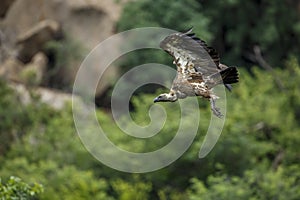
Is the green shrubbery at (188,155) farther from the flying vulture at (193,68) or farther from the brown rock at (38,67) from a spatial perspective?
the flying vulture at (193,68)

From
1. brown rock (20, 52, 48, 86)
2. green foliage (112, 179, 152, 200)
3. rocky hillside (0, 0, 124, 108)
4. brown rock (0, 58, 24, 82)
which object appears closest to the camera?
green foliage (112, 179, 152, 200)

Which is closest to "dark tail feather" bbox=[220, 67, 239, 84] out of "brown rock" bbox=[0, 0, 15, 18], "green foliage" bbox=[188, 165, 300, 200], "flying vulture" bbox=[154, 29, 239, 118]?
"flying vulture" bbox=[154, 29, 239, 118]

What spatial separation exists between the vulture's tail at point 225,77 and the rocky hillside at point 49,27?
588 inches

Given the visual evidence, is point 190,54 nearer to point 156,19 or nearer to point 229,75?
point 229,75

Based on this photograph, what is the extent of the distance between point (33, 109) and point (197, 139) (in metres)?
4.42

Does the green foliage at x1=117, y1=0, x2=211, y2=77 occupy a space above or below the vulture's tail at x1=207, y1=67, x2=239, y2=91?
above

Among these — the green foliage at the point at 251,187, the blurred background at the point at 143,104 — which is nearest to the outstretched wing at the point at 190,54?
the blurred background at the point at 143,104

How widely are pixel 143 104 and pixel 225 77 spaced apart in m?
10.9

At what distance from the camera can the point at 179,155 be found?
15.9 meters

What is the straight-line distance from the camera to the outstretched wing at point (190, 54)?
7.42m

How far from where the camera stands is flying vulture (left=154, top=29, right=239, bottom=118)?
743 cm

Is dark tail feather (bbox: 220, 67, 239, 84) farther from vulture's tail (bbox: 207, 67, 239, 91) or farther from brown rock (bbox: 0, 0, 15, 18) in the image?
brown rock (bbox: 0, 0, 15, 18)

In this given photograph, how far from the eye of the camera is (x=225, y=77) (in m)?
7.42

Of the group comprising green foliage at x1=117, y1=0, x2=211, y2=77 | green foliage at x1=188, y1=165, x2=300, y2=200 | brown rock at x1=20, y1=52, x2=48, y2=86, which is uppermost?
green foliage at x1=117, y1=0, x2=211, y2=77
